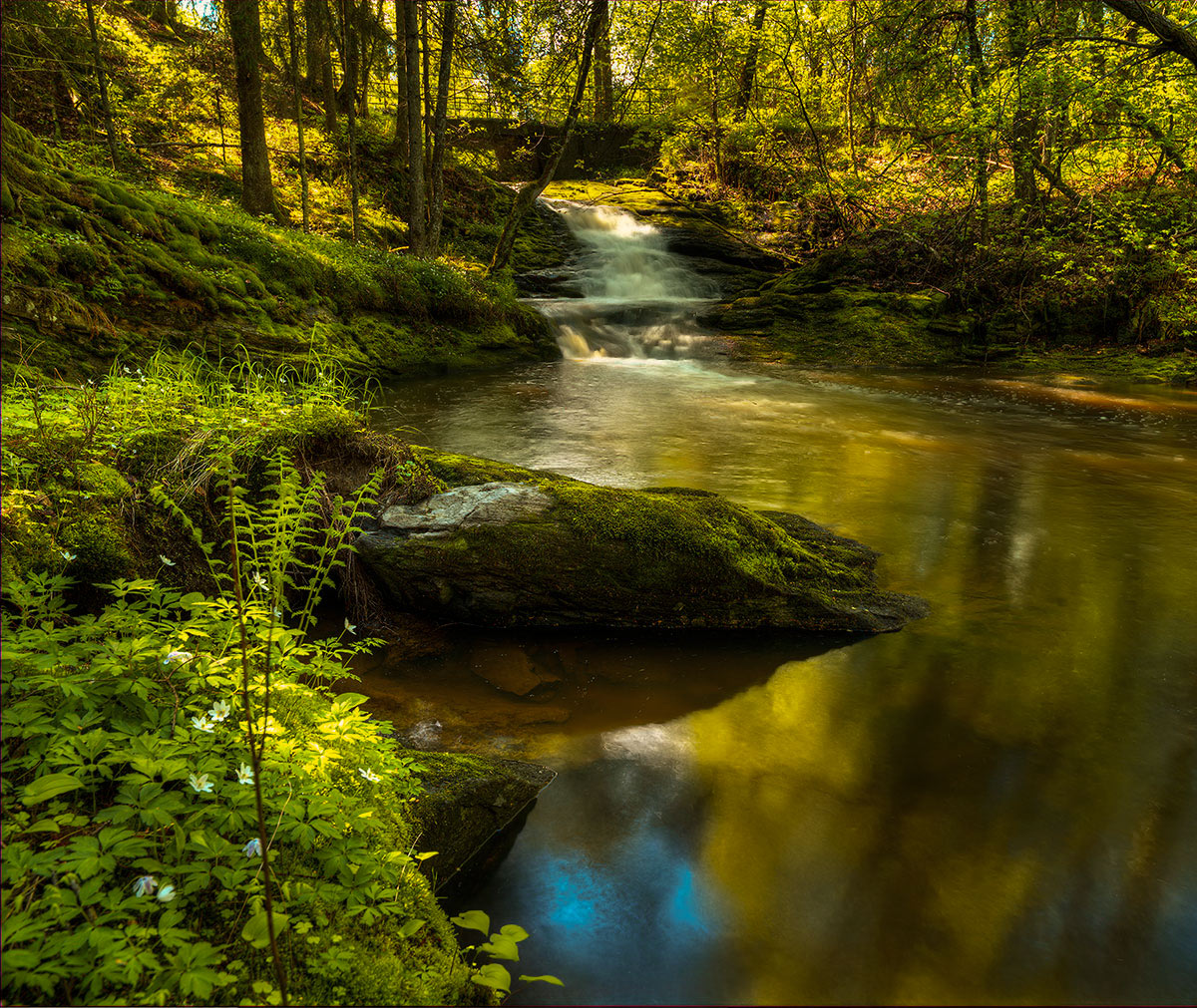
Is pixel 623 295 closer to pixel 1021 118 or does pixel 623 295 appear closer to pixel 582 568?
pixel 1021 118

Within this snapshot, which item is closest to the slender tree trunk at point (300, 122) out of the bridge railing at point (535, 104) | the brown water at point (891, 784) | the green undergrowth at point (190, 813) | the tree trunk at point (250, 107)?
the tree trunk at point (250, 107)

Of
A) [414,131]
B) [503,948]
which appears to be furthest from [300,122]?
[503,948]

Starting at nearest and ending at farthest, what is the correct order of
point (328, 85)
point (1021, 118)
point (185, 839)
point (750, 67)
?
1. point (185, 839)
2. point (1021, 118)
3. point (328, 85)
4. point (750, 67)

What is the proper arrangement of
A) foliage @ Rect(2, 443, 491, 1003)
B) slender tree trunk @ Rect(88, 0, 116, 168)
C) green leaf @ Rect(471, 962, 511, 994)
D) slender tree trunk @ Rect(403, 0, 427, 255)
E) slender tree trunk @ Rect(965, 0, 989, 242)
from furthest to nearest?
slender tree trunk @ Rect(403, 0, 427, 255), slender tree trunk @ Rect(965, 0, 989, 242), slender tree trunk @ Rect(88, 0, 116, 168), green leaf @ Rect(471, 962, 511, 994), foliage @ Rect(2, 443, 491, 1003)

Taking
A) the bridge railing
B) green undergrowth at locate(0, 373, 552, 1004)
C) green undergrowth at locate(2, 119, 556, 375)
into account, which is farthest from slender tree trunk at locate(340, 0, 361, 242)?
green undergrowth at locate(0, 373, 552, 1004)

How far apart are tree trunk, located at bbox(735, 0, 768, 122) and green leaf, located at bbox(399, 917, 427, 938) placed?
68.4 feet

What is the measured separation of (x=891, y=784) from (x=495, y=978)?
200 cm

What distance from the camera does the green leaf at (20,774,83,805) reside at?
1.52 metres

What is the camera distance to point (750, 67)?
20.2 m

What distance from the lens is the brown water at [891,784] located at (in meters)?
2.23

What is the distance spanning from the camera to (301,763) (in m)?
1.96

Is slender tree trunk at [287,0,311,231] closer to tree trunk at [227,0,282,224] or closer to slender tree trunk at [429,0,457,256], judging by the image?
tree trunk at [227,0,282,224]

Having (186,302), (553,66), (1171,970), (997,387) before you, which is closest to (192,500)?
(1171,970)

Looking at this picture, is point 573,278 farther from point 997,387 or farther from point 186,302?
point 186,302
